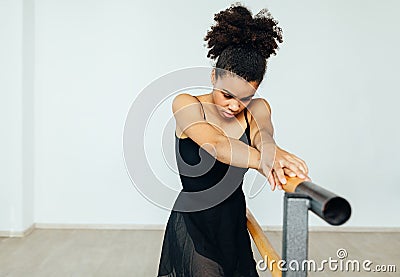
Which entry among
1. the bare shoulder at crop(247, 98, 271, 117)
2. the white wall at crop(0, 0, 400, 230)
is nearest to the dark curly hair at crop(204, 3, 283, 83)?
the bare shoulder at crop(247, 98, 271, 117)

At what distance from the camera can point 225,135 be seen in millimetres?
1584

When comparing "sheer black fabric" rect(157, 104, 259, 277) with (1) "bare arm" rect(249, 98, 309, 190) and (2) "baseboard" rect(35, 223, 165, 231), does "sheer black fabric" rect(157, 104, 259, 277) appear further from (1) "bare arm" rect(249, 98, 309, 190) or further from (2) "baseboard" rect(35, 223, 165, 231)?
(2) "baseboard" rect(35, 223, 165, 231)

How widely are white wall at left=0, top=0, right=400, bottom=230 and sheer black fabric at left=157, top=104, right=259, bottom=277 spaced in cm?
289

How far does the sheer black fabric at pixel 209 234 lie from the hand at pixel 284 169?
19.7 inches

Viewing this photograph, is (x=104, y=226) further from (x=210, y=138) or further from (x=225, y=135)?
(x=210, y=138)

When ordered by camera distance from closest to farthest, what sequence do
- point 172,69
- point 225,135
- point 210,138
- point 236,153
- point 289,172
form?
point 289,172 < point 236,153 < point 210,138 < point 225,135 < point 172,69

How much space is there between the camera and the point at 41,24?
187 inches

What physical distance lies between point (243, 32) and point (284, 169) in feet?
1.93

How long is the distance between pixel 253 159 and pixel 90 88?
12.0 feet

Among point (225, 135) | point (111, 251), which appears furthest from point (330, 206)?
point (111, 251)

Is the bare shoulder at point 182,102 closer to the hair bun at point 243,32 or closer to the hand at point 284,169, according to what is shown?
the hair bun at point 243,32

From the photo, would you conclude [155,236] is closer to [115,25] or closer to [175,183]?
[175,183]

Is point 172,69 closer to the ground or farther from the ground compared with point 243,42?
farther from the ground

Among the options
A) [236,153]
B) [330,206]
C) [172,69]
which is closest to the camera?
[330,206]
